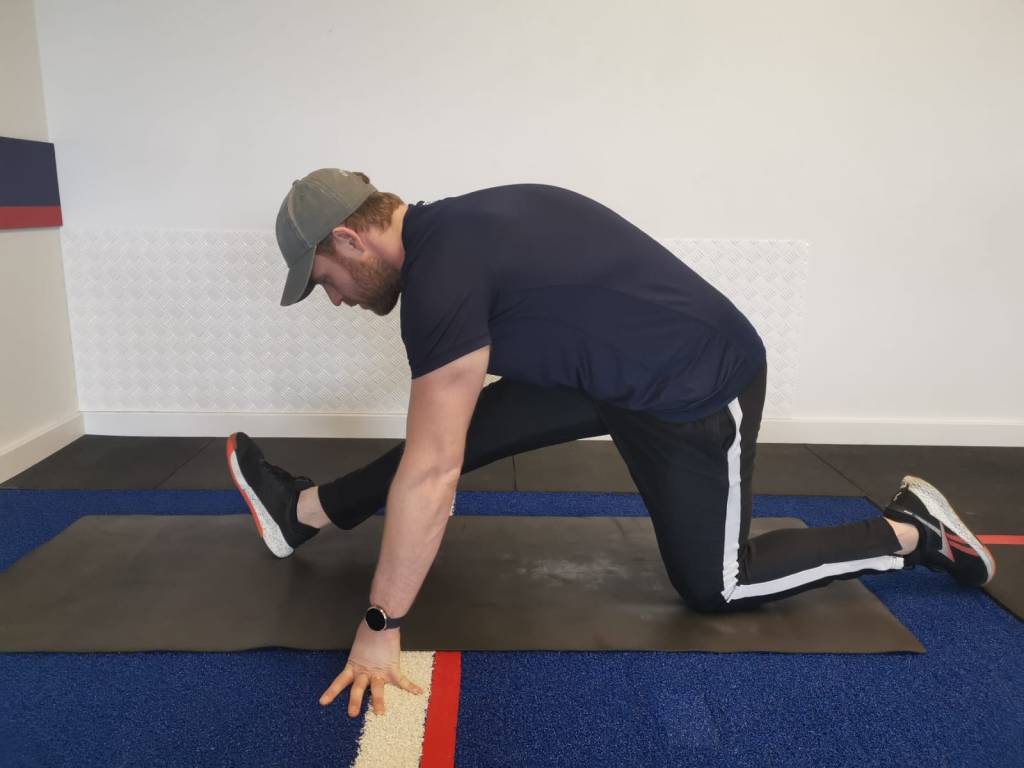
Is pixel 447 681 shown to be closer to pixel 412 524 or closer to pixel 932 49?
pixel 412 524

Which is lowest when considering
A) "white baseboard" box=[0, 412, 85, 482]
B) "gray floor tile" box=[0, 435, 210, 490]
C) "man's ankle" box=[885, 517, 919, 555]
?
"gray floor tile" box=[0, 435, 210, 490]

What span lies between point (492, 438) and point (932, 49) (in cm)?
277

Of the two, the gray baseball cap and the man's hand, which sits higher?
the gray baseball cap

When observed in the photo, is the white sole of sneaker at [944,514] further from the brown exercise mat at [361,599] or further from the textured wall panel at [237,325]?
the textured wall panel at [237,325]

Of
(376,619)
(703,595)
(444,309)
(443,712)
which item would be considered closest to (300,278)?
(444,309)

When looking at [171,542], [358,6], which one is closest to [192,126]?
[358,6]

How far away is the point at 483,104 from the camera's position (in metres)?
3.26

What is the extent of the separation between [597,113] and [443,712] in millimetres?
2586

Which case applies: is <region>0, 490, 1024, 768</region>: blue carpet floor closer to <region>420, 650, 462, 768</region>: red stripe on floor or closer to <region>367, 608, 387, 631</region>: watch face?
<region>420, 650, 462, 768</region>: red stripe on floor

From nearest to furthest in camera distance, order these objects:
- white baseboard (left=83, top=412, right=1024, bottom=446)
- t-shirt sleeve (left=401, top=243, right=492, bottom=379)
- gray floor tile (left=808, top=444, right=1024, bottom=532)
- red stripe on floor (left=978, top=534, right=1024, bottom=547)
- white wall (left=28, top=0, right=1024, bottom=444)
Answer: t-shirt sleeve (left=401, top=243, right=492, bottom=379) → red stripe on floor (left=978, top=534, right=1024, bottom=547) → gray floor tile (left=808, top=444, right=1024, bottom=532) → white wall (left=28, top=0, right=1024, bottom=444) → white baseboard (left=83, top=412, right=1024, bottom=446)

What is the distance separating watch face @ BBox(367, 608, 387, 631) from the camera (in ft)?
5.35

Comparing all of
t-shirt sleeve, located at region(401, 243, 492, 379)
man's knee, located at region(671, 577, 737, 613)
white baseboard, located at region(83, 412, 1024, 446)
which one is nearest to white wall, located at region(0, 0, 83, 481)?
white baseboard, located at region(83, 412, 1024, 446)

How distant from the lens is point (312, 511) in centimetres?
225

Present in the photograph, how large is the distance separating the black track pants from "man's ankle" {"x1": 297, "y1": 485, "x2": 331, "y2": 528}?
2.0 inches
